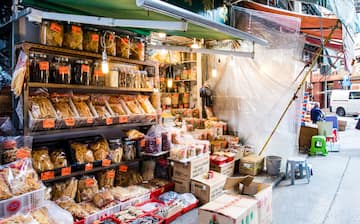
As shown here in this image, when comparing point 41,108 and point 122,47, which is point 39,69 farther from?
point 122,47

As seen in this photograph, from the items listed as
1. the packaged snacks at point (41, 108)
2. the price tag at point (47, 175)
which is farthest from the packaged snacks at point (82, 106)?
the price tag at point (47, 175)

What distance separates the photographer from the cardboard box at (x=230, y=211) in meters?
2.36

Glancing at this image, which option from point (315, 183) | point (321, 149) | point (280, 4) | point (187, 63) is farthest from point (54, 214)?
point (280, 4)

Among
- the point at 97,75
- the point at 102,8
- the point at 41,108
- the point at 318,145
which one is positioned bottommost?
the point at 318,145

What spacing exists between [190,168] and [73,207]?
153 centimetres

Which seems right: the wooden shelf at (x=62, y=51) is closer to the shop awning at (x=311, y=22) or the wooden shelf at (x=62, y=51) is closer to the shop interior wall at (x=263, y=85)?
the shop interior wall at (x=263, y=85)

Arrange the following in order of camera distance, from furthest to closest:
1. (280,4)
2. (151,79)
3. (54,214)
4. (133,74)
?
(280,4), (151,79), (133,74), (54,214)

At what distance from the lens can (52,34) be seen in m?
2.88

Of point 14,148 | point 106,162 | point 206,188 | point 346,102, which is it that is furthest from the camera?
point 346,102

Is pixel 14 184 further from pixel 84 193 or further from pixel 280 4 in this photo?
pixel 280 4

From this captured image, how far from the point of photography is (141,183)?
3842mm

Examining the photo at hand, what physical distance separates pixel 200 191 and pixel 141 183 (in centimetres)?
82

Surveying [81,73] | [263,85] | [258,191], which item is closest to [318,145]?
[263,85]

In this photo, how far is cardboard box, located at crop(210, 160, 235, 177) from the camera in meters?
4.53
